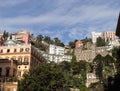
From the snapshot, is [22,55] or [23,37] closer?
[22,55]

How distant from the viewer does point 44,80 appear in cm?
6138

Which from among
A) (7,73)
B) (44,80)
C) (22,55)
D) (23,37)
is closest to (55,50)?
(23,37)

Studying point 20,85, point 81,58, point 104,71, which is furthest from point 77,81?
point 81,58

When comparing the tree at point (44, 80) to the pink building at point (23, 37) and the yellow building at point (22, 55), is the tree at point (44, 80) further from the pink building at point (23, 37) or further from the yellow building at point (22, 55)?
the pink building at point (23, 37)

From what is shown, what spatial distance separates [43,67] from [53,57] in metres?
114

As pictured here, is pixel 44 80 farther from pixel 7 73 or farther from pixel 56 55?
pixel 56 55

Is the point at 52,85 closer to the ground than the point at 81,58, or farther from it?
closer to the ground

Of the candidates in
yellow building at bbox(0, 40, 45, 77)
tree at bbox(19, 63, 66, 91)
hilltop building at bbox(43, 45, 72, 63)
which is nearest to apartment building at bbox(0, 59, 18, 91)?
yellow building at bbox(0, 40, 45, 77)

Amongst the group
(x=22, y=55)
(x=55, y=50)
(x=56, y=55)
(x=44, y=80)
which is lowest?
(x=44, y=80)

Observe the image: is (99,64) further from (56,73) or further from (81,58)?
(56,73)

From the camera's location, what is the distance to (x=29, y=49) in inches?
3383

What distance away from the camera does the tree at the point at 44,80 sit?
60.8 meters

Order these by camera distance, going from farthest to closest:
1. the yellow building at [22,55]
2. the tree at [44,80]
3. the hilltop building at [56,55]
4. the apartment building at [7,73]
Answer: the hilltop building at [56,55]
the yellow building at [22,55]
the apartment building at [7,73]
the tree at [44,80]

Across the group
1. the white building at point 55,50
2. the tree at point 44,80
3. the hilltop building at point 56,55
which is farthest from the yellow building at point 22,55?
the white building at point 55,50
